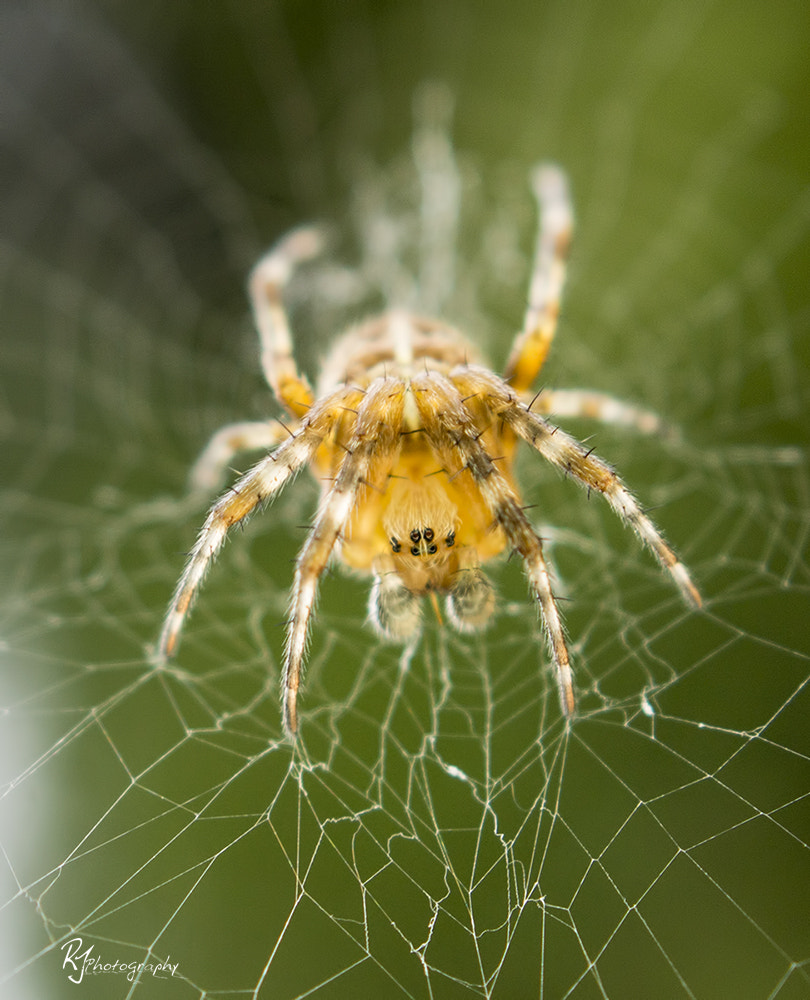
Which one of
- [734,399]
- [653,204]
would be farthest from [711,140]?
[734,399]

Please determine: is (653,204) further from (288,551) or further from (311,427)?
(311,427)

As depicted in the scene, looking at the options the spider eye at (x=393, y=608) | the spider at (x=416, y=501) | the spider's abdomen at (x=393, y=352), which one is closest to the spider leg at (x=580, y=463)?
the spider at (x=416, y=501)

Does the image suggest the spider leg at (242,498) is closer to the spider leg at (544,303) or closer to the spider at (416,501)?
the spider at (416,501)

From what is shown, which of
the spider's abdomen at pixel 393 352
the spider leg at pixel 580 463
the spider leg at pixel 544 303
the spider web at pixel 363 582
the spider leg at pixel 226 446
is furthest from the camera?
the spider leg at pixel 226 446

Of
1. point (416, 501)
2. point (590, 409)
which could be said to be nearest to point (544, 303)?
point (590, 409)

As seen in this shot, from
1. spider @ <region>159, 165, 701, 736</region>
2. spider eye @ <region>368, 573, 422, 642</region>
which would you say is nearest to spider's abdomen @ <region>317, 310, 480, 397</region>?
spider @ <region>159, 165, 701, 736</region>
